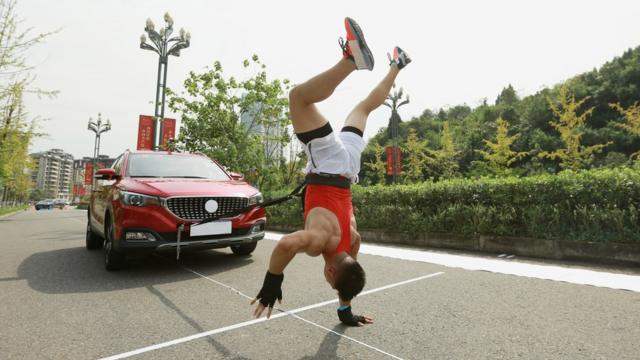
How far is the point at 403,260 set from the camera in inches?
→ 227

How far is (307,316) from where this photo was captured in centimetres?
303

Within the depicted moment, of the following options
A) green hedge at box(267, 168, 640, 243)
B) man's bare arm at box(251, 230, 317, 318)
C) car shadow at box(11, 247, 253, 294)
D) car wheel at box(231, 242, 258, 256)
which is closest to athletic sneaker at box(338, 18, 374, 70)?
man's bare arm at box(251, 230, 317, 318)

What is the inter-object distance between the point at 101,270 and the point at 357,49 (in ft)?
14.8

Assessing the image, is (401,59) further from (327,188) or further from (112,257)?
(112,257)

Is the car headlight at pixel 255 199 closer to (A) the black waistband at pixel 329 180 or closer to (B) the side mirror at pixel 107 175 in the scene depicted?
(B) the side mirror at pixel 107 175

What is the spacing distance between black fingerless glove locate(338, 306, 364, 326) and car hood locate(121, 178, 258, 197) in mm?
2457

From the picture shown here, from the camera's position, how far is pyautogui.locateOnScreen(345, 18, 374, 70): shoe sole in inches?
83.4

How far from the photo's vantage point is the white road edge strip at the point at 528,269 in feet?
13.9

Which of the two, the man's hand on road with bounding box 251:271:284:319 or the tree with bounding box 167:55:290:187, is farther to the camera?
the tree with bounding box 167:55:290:187

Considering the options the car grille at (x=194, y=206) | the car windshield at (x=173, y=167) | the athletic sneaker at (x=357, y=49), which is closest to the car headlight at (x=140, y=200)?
the car grille at (x=194, y=206)

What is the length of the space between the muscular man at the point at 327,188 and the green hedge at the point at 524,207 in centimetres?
502

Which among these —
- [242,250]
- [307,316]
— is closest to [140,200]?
[242,250]

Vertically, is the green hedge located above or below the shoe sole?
below

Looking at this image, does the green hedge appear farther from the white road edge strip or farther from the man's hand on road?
the man's hand on road
